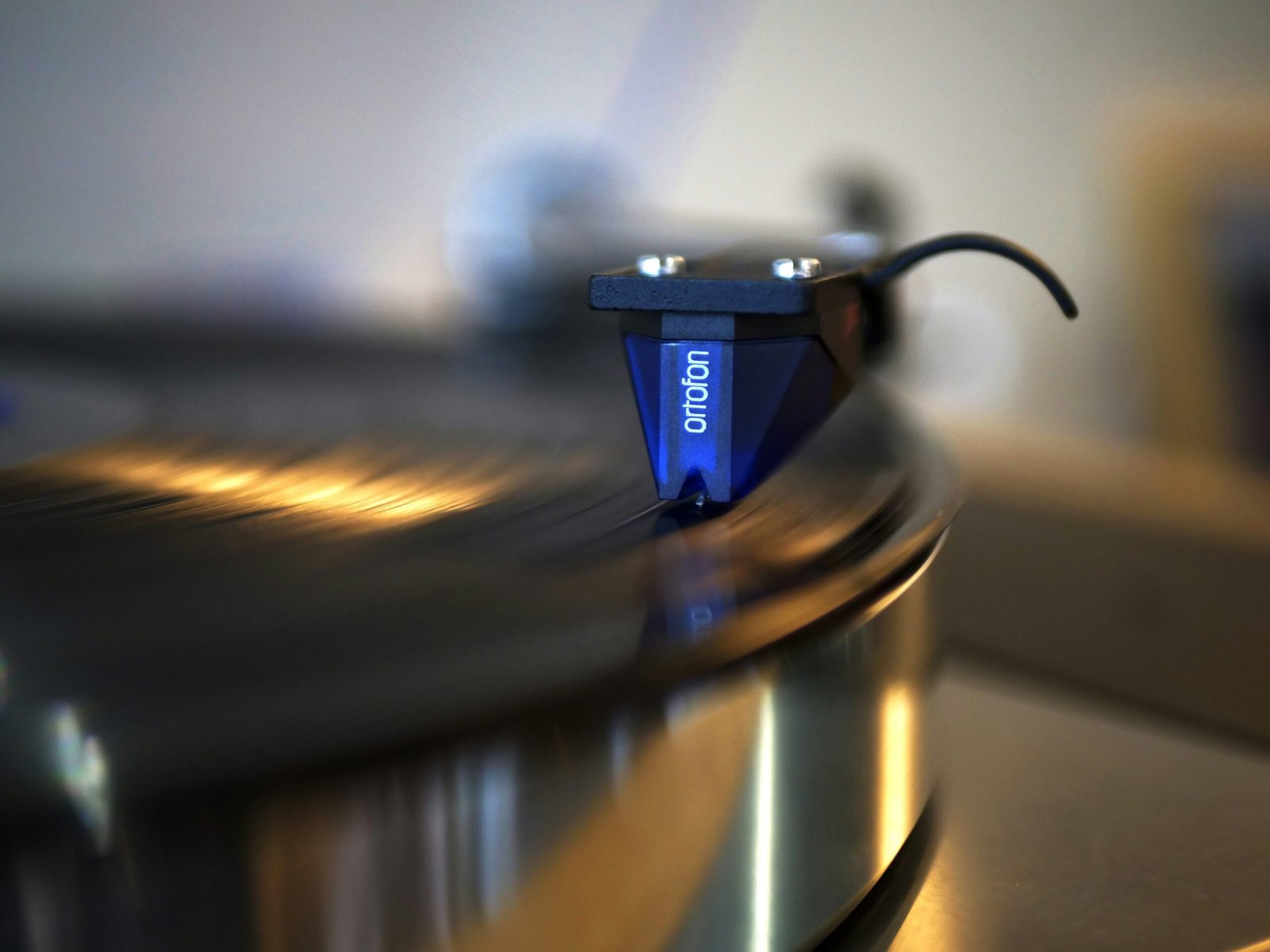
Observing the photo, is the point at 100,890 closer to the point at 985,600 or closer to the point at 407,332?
the point at 985,600

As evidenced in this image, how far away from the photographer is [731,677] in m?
0.26

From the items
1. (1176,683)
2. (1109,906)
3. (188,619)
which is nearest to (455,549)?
(188,619)

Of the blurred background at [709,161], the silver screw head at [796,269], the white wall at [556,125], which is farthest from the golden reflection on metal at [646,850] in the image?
the white wall at [556,125]

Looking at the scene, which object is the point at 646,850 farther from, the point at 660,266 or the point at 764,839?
the point at 660,266

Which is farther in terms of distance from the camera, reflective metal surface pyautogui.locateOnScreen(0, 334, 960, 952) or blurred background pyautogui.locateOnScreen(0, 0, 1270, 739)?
blurred background pyautogui.locateOnScreen(0, 0, 1270, 739)

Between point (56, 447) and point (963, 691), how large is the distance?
407 millimetres

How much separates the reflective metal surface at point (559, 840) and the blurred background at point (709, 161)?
756 millimetres

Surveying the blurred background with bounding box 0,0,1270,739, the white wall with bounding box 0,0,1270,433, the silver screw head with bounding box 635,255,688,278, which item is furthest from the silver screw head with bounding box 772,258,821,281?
the white wall with bounding box 0,0,1270,433

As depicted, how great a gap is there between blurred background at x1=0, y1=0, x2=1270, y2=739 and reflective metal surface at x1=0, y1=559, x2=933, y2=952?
0.76 metres

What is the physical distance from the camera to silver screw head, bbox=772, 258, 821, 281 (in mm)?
333

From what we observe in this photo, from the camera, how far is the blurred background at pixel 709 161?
118cm

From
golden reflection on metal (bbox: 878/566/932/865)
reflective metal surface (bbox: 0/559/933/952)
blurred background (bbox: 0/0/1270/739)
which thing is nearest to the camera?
reflective metal surface (bbox: 0/559/933/952)

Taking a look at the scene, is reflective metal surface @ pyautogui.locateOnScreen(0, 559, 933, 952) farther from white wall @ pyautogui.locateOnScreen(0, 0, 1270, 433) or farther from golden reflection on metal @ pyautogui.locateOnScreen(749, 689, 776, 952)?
white wall @ pyautogui.locateOnScreen(0, 0, 1270, 433)

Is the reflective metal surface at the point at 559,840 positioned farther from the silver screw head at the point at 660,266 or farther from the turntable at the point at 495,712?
the silver screw head at the point at 660,266
